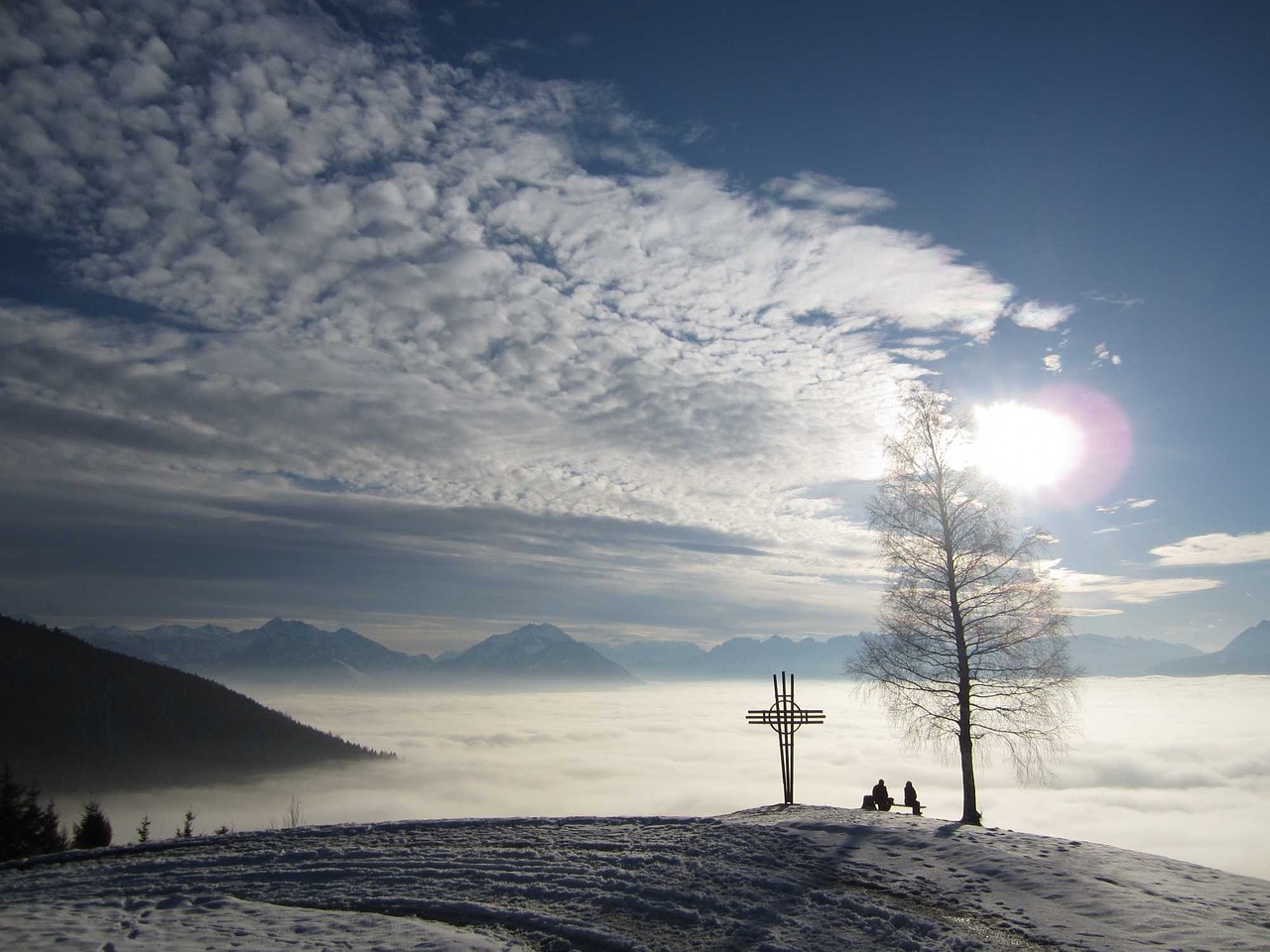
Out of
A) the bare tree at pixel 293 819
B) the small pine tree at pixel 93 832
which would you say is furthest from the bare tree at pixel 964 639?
the small pine tree at pixel 93 832

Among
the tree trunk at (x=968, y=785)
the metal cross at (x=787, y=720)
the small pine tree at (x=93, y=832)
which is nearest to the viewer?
the tree trunk at (x=968, y=785)

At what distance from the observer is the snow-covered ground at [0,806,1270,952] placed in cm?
970

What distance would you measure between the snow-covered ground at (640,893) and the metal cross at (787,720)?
25.8 feet

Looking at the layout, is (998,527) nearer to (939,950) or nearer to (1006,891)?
(1006,891)

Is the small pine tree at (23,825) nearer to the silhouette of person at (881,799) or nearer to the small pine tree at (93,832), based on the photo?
the small pine tree at (93,832)

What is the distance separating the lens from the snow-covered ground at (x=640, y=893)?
31.8 feet

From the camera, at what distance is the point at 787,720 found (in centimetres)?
2506

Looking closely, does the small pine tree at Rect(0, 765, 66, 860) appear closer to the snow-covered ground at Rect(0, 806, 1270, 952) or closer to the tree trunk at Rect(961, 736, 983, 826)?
the snow-covered ground at Rect(0, 806, 1270, 952)

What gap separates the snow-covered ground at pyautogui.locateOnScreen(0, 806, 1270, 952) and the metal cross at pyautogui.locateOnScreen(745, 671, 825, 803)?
7853 mm

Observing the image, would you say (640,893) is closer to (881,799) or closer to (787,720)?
(881,799)

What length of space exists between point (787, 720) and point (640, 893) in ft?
48.6

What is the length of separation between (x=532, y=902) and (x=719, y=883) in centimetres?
316

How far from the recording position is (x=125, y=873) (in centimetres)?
1341

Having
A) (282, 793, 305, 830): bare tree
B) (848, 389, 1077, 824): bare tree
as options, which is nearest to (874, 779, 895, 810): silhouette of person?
(848, 389, 1077, 824): bare tree
